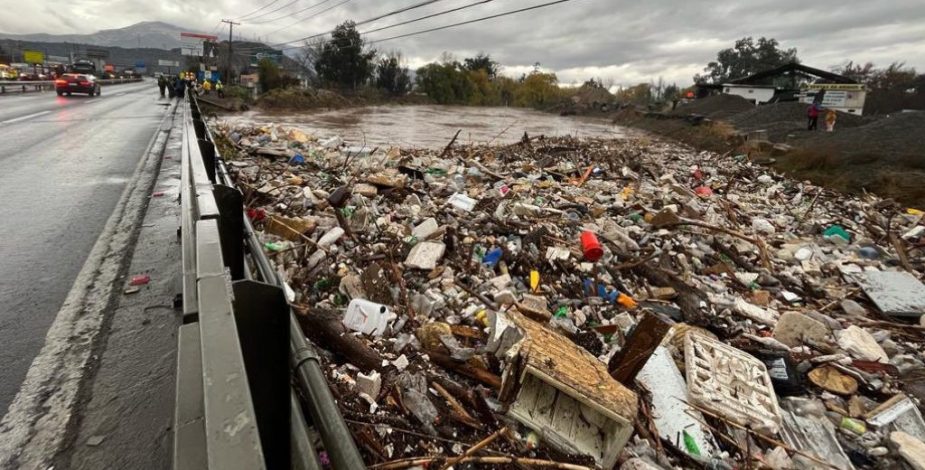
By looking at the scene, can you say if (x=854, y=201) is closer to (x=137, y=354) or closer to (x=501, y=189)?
(x=501, y=189)

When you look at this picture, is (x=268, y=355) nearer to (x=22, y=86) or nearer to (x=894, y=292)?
(x=894, y=292)

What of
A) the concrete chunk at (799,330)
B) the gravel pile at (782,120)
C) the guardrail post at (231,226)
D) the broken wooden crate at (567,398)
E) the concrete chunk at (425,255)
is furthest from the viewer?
the gravel pile at (782,120)

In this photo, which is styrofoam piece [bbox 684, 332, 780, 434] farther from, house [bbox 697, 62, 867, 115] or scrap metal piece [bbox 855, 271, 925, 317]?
house [bbox 697, 62, 867, 115]

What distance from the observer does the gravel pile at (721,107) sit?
32.7 m

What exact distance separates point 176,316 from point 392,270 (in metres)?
1.73

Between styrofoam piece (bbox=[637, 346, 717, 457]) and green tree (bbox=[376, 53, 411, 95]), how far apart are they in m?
54.6

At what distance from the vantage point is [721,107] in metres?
35.2

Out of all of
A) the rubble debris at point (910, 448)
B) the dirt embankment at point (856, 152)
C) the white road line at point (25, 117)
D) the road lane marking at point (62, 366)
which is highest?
the dirt embankment at point (856, 152)

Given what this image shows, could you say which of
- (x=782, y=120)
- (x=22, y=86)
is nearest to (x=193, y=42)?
(x=22, y=86)

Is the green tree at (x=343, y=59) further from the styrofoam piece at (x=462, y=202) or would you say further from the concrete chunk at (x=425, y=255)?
the concrete chunk at (x=425, y=255)

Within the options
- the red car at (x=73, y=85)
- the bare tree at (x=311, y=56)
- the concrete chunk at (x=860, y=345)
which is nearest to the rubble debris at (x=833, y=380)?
the concrete chunk at (x=860, y=345)

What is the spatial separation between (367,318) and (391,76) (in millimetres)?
54844

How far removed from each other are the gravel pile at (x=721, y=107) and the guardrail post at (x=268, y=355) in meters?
36.3

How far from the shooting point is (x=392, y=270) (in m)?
3.84
